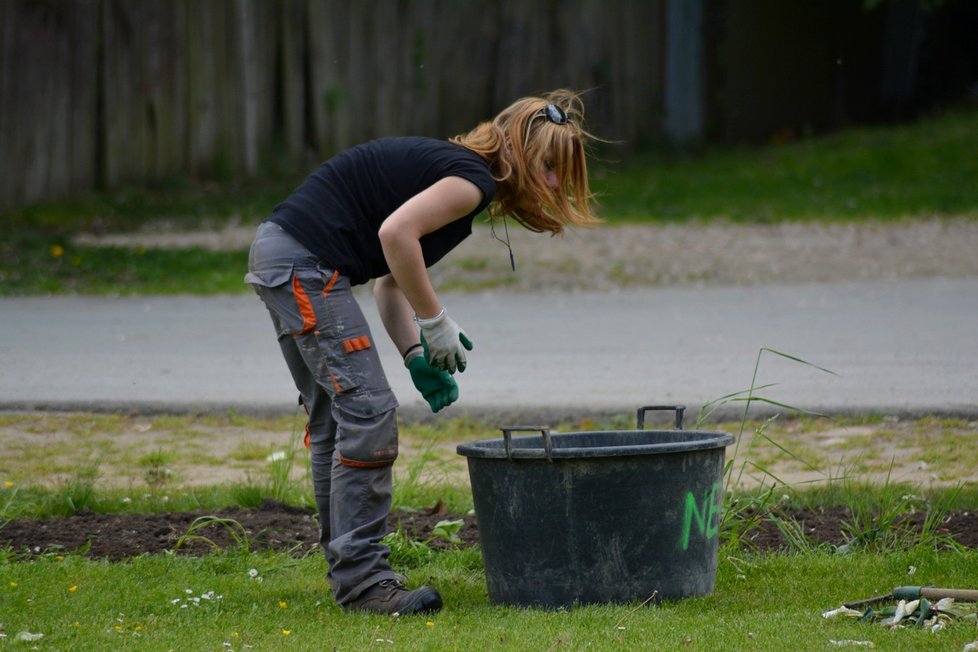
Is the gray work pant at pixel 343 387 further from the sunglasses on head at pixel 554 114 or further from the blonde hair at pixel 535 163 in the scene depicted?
the sunglasses on head at pixel 554 114

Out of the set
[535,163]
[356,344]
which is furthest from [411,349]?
[535,163]

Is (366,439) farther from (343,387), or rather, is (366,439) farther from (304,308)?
(304,308)

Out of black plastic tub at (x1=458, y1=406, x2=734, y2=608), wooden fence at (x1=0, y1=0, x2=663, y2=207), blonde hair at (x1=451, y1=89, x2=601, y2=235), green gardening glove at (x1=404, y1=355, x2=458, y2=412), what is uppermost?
wooden fence at (x1=0, y1=0, x2=663, y2=207)

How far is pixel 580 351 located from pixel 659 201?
230 inches

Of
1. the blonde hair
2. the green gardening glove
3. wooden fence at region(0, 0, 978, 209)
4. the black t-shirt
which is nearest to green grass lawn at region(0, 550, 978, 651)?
the green gardening glove

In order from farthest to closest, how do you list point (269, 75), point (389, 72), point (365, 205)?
point (389, 72) → point (269, 75) → point (365, 205)

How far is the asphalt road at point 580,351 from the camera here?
6387 mm

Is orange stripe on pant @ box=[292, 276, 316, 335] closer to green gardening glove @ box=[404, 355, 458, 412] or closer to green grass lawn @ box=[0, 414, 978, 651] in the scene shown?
green gardening glove @ box=[404, 355, 458, 412]

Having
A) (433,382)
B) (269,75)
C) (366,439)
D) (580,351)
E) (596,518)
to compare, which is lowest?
(596,518)

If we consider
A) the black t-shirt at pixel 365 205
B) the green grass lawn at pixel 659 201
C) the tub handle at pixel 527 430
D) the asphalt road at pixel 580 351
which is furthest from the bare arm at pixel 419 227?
the green grass lawn at pixel 659 201

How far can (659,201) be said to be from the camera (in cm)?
1319

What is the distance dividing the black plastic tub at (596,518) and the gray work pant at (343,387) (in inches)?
10.1

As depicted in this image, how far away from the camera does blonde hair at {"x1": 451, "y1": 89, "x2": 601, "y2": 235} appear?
144 inches

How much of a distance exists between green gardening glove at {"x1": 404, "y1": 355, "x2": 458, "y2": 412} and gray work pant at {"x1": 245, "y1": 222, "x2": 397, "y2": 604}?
0.14m
